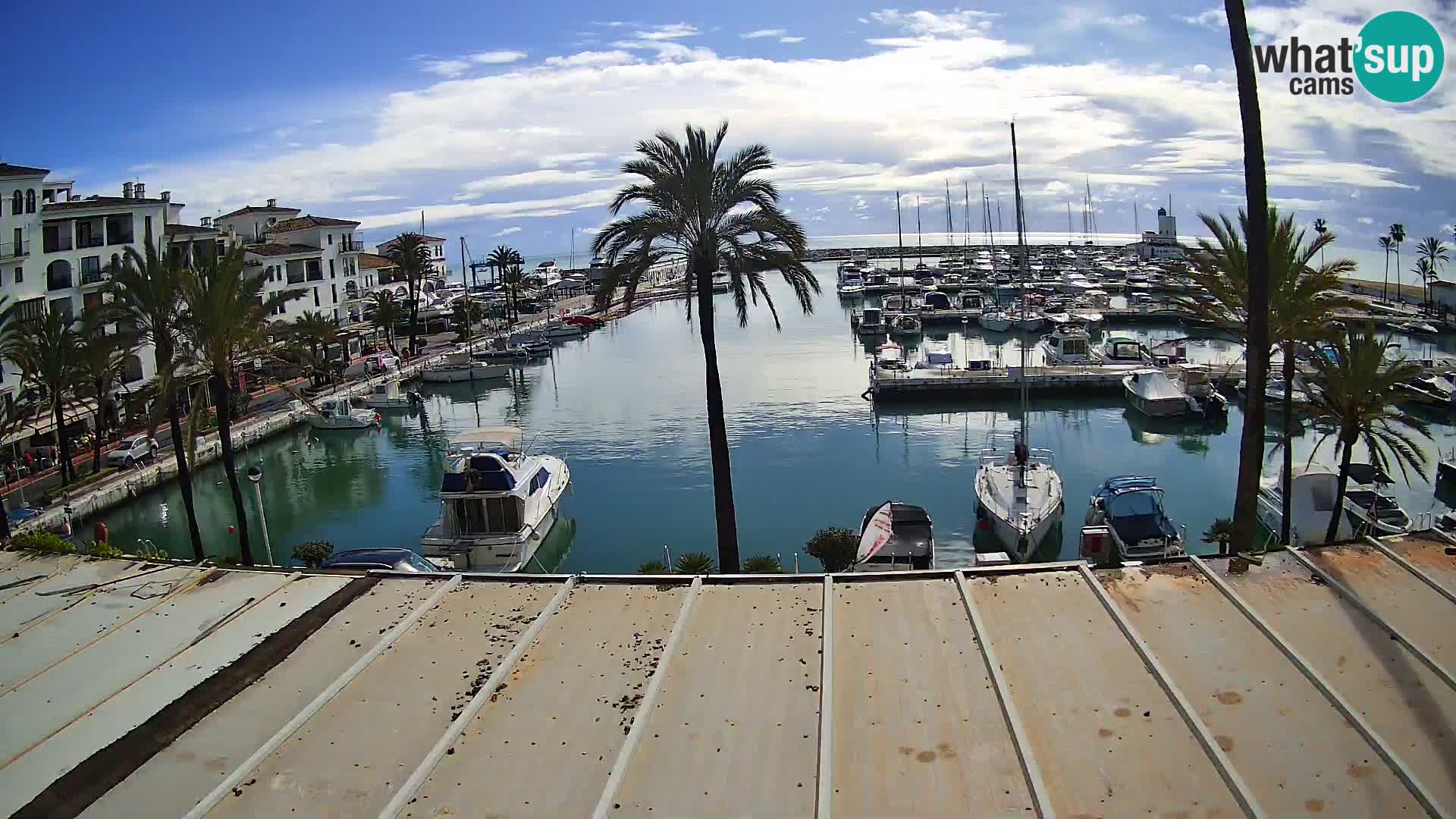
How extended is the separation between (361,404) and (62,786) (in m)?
51.7

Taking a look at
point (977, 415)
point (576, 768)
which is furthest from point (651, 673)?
point (977, 415)

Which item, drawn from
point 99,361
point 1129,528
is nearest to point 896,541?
point 1129,528

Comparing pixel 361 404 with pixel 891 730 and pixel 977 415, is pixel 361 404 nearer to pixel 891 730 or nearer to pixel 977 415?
pixel 977 415

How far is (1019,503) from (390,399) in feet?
141

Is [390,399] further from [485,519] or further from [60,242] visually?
[485,519]

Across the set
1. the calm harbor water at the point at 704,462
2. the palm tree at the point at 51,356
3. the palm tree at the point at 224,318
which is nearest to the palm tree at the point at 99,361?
the palm tree at the point at 51,356

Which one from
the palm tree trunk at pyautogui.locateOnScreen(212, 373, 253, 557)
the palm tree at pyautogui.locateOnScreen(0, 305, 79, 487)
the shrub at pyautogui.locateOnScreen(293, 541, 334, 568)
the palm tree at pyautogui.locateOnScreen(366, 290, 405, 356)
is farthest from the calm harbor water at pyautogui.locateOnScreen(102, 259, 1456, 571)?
the palm tree at pyautogui.locateOnScreen(366, 290, 405, 356)

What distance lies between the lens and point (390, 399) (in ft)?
195

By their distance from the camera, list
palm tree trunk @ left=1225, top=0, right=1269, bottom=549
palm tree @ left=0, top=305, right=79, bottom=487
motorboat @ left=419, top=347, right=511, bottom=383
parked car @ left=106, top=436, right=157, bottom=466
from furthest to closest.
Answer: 1. motorboat @ left=419, top=347, right=511, bottom=383
2. parked car @ left=106, top=436, right=157, bottom=466
3. palm tree @ left=0, top=305, right=79, bottom=487
4. palm tree trunk @ left=1225, top=0, right=1269, bottom=549

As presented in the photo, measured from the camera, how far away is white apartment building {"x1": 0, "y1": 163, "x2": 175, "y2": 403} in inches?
1623

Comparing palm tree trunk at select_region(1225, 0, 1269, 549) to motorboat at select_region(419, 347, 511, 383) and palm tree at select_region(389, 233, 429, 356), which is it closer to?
motorboat at select_region(419, 347, 511, 383)

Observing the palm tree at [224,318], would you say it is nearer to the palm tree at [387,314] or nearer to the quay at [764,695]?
the quay at [764,695]

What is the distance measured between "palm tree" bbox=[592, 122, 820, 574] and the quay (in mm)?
9277

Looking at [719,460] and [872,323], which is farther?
[872,323]
